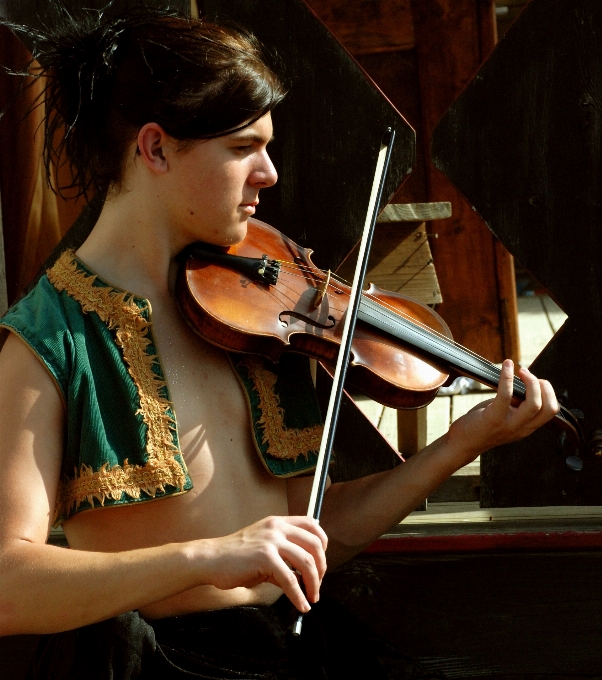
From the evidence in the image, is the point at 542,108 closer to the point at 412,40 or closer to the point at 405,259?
the point at 405,259

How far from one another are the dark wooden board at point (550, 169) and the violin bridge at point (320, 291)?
0.50 metres

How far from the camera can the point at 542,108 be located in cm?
203

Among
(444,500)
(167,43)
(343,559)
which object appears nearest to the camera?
(167,43)

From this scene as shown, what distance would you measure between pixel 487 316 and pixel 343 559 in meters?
2.51

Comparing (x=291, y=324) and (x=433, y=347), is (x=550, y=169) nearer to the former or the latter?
(x=433, y=347)

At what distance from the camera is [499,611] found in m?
1.99

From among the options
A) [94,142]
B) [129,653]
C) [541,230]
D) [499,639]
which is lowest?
[499,639]

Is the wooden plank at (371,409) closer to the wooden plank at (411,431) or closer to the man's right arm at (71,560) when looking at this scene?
the wooden plank at (411,431)

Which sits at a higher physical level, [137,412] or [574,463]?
[137,412]

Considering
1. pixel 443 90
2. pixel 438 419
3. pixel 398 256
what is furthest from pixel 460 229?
pixel 398 256

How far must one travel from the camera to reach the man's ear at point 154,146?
5.12 ft

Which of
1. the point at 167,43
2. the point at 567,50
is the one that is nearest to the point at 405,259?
the point at 567,50

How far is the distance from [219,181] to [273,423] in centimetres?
41

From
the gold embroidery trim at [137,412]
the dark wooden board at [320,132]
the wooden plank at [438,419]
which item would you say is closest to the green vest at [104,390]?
the gold embroidery trim at [137,412]
